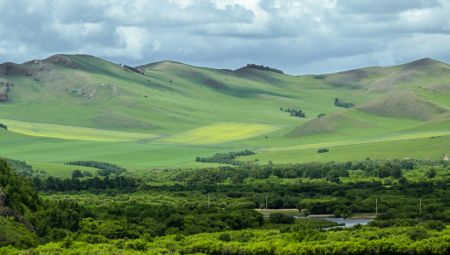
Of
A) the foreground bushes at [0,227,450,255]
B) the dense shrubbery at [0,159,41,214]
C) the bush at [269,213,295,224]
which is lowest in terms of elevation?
the foreground bushes at [0,227,450,255]

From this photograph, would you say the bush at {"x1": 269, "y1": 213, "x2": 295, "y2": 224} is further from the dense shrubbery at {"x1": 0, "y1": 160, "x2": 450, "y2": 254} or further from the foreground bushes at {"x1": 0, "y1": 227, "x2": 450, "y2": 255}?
the foreground bushes at {"x1": 0, "y1": 227, "x2": 450, "y2": 255}

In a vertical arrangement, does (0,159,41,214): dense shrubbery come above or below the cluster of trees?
above

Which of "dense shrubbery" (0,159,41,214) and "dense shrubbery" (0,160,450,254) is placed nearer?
"dense shrubbery" (0,160,450,254)

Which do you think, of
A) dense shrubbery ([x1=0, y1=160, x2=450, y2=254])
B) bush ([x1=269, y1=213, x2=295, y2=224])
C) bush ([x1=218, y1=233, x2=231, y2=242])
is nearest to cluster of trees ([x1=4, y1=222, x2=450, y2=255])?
bush ([x1=218, y1=233, x2=231, y2=242])

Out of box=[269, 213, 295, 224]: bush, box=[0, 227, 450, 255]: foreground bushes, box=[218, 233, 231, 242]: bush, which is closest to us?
box=[0, 227, 450, 255]: foreground bushes

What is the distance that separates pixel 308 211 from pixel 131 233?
5046cm

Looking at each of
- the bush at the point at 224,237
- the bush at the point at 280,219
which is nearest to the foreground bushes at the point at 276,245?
the bush at the point at 224,237

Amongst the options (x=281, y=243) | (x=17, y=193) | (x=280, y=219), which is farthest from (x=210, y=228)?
(x=17, y=193)

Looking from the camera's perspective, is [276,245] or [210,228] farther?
[210,228]

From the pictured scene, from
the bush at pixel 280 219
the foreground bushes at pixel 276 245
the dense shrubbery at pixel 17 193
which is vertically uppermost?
the dense shrubbery at pixel 17 193

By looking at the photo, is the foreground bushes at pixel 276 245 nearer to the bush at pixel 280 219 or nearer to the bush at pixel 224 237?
the bush at pixel 224 237

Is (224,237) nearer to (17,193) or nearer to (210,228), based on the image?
(210,228)

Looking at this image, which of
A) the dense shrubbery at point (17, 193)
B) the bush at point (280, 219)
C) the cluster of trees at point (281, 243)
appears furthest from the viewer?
the bush at point (280, 219)

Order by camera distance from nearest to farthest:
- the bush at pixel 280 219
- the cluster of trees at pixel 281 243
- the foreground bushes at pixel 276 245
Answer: the foreground bushes at pixel 276 245 → the cluster of trees at pixel 281 243 → the bush at pixel 280 219
